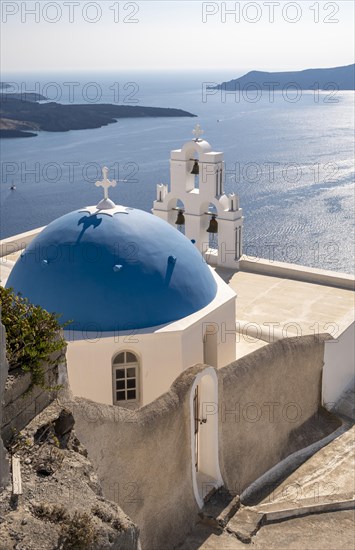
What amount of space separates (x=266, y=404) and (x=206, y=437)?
2.01m

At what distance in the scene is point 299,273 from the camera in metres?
21.9

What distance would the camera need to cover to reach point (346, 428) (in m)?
18.3

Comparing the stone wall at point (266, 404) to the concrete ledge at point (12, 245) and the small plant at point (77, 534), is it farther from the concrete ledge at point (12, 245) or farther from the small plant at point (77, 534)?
the concrete ledge at point (12, 245)

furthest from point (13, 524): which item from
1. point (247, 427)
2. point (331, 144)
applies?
point (331, 144)

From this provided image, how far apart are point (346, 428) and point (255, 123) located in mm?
91961

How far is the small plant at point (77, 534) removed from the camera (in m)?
7.26

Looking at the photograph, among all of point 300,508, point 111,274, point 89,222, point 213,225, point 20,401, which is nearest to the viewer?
point 20,401

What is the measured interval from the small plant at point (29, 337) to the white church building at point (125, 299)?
5298mm

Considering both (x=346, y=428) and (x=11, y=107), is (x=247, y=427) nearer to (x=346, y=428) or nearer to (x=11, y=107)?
(x=346, y=428)

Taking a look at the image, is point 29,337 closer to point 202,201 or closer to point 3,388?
point 3,388

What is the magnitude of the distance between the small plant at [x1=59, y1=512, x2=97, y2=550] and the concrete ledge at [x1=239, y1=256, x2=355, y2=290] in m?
15.2

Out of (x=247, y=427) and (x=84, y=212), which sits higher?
(x=84, y=212)

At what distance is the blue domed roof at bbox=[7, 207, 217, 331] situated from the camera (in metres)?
14.8

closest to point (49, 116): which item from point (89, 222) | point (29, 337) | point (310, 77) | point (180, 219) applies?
point (310, 77)
